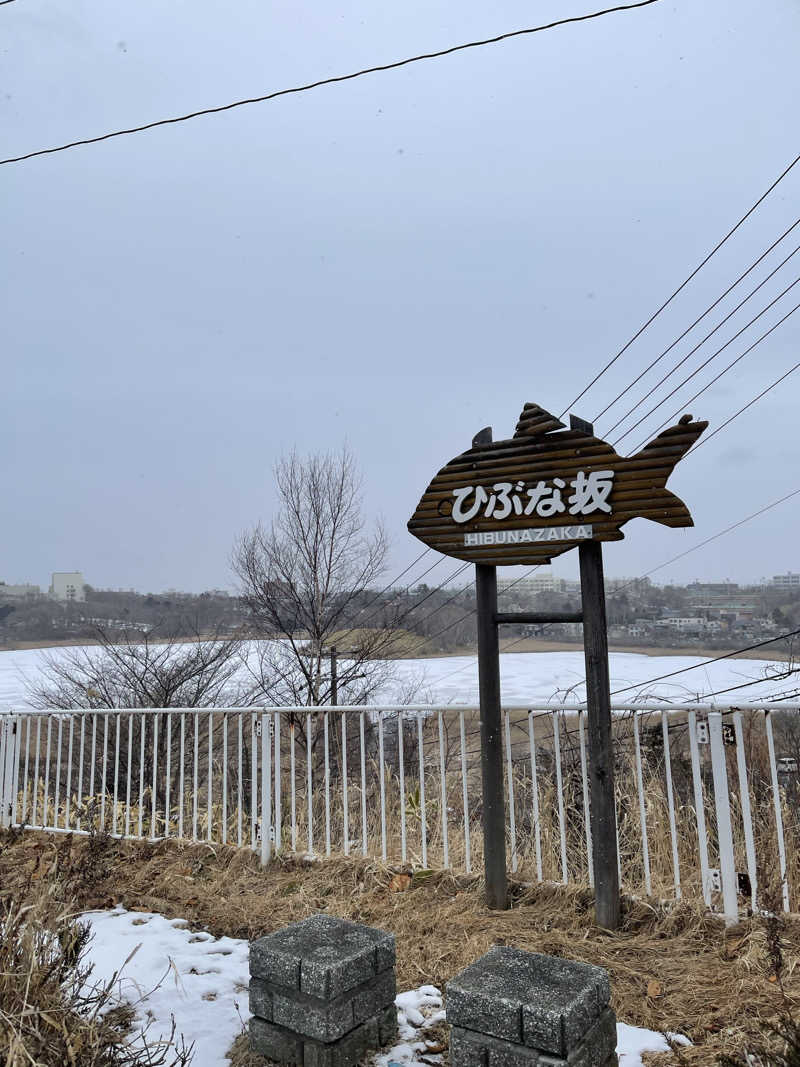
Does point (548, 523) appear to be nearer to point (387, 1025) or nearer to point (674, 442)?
point (674, 442)

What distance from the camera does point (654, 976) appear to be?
2.60m

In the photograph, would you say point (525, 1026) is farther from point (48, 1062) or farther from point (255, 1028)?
point (48, 1062)

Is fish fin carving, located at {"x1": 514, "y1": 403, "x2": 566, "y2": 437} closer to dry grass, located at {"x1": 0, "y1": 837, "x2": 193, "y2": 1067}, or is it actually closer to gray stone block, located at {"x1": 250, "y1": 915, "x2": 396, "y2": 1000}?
gray stone block, located at {"x1": 250, "y1": 915, "x2": 396, "y2": 1000}

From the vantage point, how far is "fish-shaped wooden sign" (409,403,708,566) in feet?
10.2

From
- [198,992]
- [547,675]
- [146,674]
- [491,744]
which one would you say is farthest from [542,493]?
[146,674]

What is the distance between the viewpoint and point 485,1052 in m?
1.84

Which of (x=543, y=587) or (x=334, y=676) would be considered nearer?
(x=543, y=587)

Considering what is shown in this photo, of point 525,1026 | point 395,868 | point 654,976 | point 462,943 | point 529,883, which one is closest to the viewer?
point 525,1026

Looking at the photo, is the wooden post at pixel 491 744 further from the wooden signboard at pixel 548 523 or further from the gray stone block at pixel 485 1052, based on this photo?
the gray stone block at pixel 485 1052

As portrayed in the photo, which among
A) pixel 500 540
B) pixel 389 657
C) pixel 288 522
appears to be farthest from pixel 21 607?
pixel 500 540

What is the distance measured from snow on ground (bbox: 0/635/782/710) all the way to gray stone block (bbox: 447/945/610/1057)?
166 centimetres

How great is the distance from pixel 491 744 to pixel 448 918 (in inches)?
32.5

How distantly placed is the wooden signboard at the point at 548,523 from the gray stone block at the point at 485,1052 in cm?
137

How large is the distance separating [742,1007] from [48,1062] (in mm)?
2191
